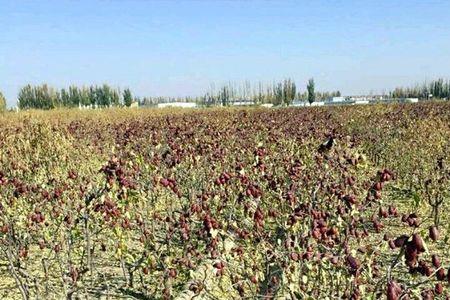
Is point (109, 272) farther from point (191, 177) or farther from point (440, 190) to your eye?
point (440, 190)

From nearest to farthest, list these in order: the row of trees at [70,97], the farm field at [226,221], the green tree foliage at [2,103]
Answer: the farm field at [226,221] → the green tree foliage at [2,103] → the row of trees at [70,97]

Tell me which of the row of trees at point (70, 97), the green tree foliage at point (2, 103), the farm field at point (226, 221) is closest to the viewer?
the farm field at point (226, 221)

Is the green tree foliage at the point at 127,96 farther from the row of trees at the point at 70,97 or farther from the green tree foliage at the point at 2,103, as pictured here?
A: the green tree foliage at the point at 2,103

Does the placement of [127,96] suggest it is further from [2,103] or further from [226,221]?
[226,221]

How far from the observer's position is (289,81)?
90.4 meters

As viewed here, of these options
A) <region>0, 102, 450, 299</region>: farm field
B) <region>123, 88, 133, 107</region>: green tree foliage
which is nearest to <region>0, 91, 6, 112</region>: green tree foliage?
<region>0, 102, 450, 299</region>: farm field

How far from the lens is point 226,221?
554 cm

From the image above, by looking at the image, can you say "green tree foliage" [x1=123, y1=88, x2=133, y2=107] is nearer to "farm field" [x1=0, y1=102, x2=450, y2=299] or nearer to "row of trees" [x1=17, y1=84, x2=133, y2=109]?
"row of trees" [x1=17, y1=84, x2=133, y2=109]

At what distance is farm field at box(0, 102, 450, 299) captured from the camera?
3.00m

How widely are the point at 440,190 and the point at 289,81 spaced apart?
84.4 metres

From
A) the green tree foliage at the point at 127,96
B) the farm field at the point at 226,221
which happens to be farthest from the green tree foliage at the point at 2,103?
the green tree foliage at the point at 127,96

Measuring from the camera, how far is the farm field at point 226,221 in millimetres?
2998

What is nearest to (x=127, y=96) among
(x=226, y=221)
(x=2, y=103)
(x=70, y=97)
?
(x=70, y=97)

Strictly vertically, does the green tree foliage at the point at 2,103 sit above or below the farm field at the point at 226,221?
above
